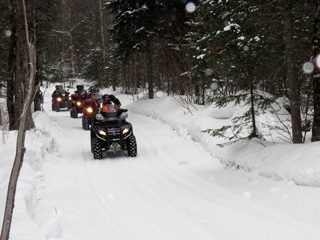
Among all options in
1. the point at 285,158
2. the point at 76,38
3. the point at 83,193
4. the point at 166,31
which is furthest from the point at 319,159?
the point at 76,38

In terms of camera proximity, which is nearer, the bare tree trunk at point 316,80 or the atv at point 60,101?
the bare tree trunk at point 316,80

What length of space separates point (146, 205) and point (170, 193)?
817 millimetres

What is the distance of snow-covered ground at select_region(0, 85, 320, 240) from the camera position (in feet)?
14.6

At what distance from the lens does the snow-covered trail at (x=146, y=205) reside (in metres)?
4.42

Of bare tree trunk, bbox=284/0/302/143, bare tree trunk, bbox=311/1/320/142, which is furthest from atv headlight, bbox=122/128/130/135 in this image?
bare tree trunk, bbox=311/1/320/142

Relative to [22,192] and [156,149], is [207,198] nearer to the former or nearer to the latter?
[22,192]

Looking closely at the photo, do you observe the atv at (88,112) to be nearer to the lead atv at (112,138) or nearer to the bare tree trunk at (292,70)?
the lead atv at (112,138)

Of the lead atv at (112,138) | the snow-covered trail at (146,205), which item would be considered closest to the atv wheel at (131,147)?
the lead atv at (112,138)

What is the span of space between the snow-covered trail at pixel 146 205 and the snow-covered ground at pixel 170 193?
0.01 m

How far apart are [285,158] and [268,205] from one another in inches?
52.8

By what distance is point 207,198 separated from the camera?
6.02m

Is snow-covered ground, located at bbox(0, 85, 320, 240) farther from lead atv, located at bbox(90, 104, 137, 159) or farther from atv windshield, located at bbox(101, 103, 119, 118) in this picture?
atv windshield, located at bbox(101, 103, 119, 118)

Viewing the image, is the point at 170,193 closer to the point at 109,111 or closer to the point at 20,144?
the point at 109,111

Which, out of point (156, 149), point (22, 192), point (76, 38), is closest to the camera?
point (22, 192)
